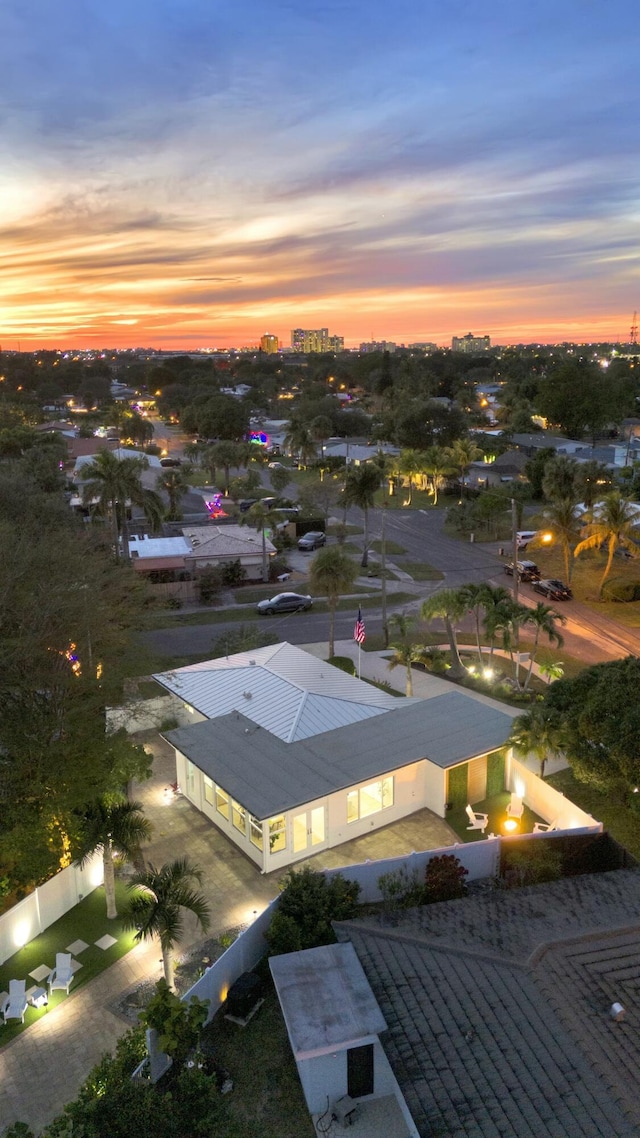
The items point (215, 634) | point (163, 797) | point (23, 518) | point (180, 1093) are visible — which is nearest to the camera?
point (180, 1093)

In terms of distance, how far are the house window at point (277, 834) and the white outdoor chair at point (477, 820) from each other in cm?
559

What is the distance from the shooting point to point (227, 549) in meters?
46.6

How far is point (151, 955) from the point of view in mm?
16938

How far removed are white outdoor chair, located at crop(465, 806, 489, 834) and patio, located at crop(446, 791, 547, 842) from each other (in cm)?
10

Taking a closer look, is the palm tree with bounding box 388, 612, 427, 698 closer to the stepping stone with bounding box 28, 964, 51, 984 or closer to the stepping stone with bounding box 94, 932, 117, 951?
the stepping stone with bounding box 94, 932, 117, 951

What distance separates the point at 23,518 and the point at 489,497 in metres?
35.7

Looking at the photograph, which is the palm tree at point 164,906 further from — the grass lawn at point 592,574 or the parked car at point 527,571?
the parked car at point 527,571

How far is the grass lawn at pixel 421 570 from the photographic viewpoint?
4712 centimetres

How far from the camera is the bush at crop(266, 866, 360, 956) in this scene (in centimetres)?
1553

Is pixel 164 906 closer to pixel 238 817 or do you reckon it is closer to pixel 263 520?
pixel 238 817

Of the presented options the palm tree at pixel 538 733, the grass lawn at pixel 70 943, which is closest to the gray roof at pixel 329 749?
the palm tree at pixel 538 733

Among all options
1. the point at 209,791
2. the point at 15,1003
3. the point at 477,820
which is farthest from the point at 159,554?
the point at 15,1003

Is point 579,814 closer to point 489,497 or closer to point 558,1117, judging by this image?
point 558,1117

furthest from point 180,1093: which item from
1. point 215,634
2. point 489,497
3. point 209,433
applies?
point 209,433
